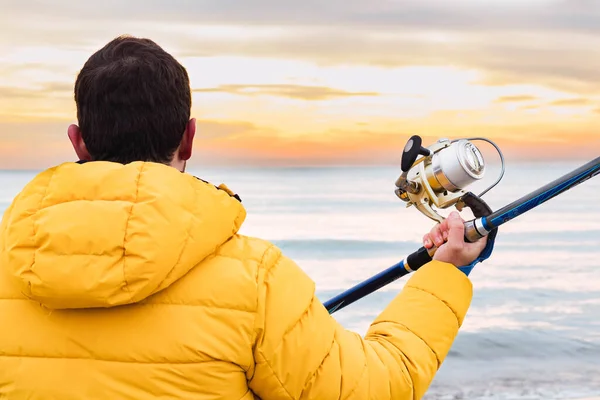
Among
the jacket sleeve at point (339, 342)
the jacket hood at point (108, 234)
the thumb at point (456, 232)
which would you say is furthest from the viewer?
the thumb at point (456, 232)

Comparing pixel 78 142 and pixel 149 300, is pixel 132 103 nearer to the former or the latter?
pixel 78 142

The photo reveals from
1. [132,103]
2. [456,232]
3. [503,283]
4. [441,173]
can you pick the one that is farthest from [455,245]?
[503,283]

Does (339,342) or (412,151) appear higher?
(412,151)

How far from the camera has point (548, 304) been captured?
998 cm

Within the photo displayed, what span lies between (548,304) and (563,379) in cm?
352

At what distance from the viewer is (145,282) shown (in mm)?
1264

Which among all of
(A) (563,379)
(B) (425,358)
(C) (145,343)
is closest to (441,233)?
(B) (425,358)

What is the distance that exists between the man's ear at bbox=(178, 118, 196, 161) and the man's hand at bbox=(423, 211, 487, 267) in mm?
637

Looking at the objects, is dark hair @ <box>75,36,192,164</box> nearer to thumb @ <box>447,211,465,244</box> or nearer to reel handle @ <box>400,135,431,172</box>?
thumb @ <box>447,211,465,244</box>

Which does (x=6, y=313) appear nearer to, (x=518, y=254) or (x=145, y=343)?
(x=145, y=343)

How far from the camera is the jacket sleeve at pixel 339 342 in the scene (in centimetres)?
137

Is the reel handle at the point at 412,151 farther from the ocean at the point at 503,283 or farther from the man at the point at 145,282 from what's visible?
the ocean at the point at 503,283

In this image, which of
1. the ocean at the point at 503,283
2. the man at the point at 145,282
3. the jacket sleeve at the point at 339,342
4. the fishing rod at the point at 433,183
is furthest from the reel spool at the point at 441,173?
the ocean at the point at 503,283

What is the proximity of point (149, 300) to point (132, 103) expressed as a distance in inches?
14.0
